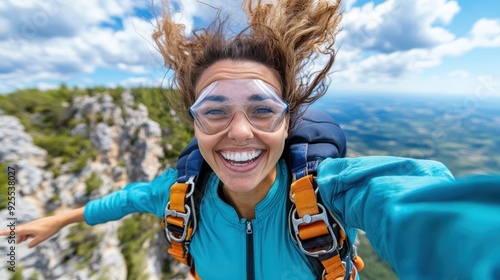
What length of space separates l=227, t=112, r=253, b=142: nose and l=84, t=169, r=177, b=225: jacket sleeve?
803 millimetres

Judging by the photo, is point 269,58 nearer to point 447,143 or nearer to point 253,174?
point 253,174

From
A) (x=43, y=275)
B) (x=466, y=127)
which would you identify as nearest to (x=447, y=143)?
(x=466, y=127)

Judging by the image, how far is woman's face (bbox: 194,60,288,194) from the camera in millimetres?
1427

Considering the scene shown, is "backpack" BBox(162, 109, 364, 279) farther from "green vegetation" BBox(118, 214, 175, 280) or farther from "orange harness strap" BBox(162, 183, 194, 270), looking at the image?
"green vegetation" BBox(118, 214, 175, 280)

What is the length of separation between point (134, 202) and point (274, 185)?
1242 mm

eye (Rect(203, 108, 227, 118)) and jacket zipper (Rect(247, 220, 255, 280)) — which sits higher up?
eye (Rect(203, 108, 227, 118))

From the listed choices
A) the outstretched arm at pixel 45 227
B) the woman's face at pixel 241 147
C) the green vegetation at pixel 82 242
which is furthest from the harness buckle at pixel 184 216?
the green vegetation at pixel 82 242

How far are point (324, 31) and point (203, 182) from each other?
1.48 meters

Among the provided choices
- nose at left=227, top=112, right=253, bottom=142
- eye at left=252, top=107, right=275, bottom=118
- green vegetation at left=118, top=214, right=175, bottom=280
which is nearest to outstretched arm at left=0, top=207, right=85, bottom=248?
nose at left=227, top=112, right=253, bottom=142

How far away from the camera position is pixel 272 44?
1.66 meters

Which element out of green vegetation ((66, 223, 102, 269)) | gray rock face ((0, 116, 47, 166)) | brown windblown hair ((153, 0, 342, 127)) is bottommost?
green vegetation ((66, 223, 102, 269))

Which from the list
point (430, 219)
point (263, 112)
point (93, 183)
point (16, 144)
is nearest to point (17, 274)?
point (93, 183)

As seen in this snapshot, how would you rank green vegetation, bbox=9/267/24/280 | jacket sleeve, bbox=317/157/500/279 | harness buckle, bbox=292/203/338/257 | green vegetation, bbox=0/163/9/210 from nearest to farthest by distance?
1. jacket sleeve, bbox=317/157/500/279
2. harness buckle, bbox=292/203/338/257
3. green vegetation, bbox=9/267/24/280
4. green vegetation, bbox=0/163/9/210

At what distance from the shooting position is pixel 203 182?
1.85m
